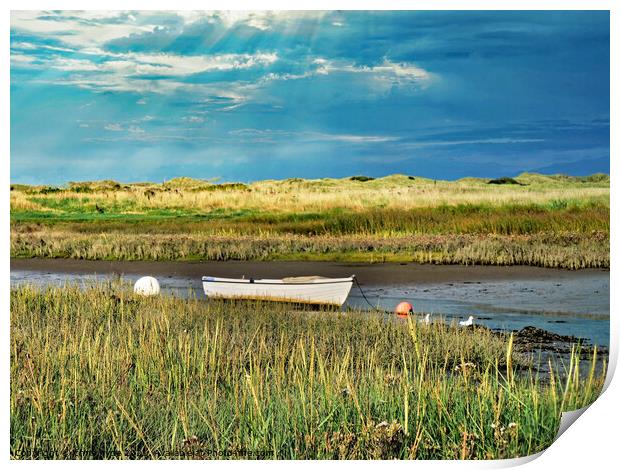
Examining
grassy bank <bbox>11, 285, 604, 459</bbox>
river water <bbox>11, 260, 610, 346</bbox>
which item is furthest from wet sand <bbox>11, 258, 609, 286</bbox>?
grassy bank <bbox>11, 285, 604, 459</bbox>

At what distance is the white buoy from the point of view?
6.38m

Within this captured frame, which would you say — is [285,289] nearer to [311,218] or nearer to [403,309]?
[311,218]

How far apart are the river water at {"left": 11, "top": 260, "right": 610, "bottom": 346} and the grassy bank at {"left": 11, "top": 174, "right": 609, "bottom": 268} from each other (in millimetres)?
169

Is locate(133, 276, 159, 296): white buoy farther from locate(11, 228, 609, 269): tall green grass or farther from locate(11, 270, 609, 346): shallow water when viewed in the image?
locate(11, 228, 609, 269): tall green grass

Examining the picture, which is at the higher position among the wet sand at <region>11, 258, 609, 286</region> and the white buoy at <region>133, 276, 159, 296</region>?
the wet sand at <region>11, 258, 609, 286</region>

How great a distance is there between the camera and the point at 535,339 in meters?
5.73

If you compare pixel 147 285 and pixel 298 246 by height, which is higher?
pixel 298 246

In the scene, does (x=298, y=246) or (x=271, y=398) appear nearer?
(x=271, y=398)

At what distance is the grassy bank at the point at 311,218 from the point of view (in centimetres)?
590

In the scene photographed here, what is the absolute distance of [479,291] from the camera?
268 inches

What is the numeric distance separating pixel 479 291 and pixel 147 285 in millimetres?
2936

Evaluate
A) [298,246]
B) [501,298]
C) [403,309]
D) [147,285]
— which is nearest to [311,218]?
[298,246]
